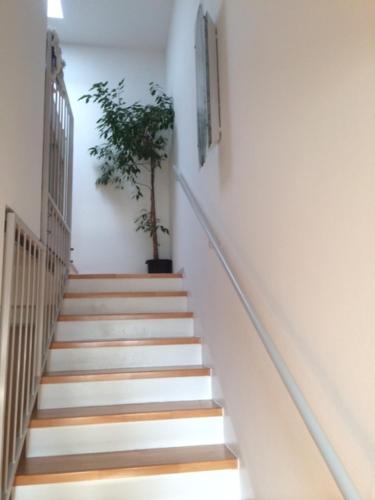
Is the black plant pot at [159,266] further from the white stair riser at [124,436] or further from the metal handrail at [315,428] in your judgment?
the metal handrail at [315,428]

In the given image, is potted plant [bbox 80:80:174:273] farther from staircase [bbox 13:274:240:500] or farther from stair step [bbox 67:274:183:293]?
staircase [bbox 13:274:240:500]

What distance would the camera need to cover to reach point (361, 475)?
0.84 m

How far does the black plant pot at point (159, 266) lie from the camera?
425 centimetres

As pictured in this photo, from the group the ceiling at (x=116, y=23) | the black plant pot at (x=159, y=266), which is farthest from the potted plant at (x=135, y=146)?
the ceiling at (x=116, y=23)

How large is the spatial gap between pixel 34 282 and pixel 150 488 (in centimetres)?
113

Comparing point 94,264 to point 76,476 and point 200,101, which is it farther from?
point 76,476

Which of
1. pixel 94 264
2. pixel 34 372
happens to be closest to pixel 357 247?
pixel 34 372

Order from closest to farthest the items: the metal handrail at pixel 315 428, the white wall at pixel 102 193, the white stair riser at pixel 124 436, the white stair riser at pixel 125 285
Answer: the metal handrail at pixel 315 428 → the white stair riser at pixel 124 436 → the white stair riser at pixel 125 285 → the white wall at pixel 102 193

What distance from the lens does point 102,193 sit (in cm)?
466

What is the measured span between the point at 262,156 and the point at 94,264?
10.9 feet

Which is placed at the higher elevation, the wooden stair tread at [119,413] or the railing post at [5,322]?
the railing post at [5,322]

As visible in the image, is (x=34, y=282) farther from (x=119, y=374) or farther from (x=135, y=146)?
(x=135, y=146)

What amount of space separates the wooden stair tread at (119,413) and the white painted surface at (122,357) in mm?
343

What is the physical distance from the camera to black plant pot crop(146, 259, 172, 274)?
4.25 metres
